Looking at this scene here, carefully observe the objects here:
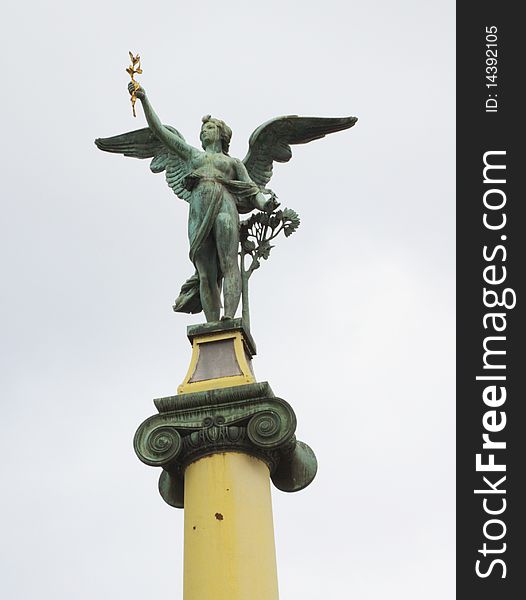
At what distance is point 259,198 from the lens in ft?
59.0

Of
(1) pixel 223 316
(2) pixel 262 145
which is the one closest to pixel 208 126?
(2) pixel 262 145

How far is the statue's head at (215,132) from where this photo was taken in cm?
1828

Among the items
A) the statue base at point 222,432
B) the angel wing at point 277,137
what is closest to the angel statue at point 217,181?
the angel wing at point 277,137

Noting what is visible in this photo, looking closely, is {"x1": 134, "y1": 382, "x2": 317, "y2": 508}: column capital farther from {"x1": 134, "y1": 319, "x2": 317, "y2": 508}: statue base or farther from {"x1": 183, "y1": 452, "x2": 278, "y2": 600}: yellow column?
{"x1": 183, "y1": 452, "x2": 278, "y2": 600}: yellow column

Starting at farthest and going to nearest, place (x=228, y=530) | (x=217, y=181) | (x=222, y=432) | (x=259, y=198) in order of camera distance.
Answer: (x=259, y=198) < (x=217, y=181) < (x=222, y=432) < (x=228, y=530)

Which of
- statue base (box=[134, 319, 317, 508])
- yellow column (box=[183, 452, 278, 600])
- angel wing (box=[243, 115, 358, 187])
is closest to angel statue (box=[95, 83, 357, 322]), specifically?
angel wing (box=[243, 115, 358, 187])

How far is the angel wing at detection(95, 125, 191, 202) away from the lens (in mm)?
18703

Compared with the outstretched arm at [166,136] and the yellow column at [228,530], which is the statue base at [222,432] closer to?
the yellow column at [228,530]

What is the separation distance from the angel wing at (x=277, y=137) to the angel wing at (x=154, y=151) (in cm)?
95

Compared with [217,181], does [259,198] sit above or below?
below

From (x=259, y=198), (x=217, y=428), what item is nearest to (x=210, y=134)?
(x=259, y=198)

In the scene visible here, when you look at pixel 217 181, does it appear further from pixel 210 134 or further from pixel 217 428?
pixel 217 428

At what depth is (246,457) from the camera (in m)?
15.4

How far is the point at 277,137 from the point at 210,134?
1.20 m
